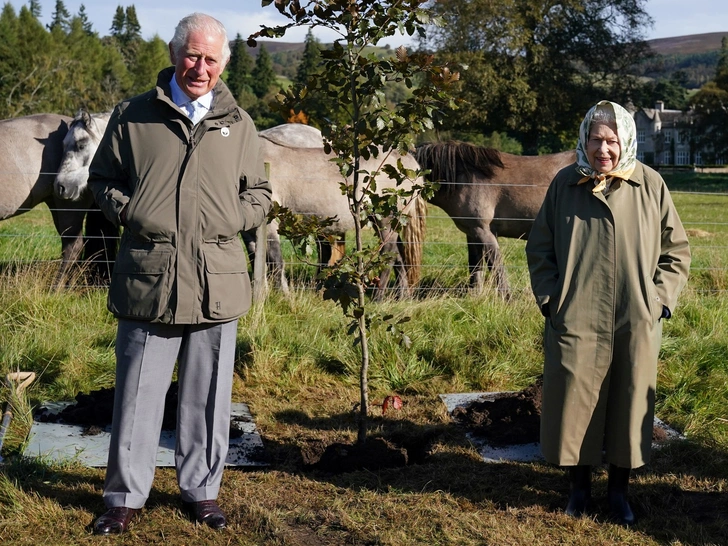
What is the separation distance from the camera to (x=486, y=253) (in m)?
8.04

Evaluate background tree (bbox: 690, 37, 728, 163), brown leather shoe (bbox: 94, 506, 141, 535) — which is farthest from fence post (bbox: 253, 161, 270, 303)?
background tree (bbox: 690, 37, 728, 163)

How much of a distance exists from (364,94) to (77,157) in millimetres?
4079

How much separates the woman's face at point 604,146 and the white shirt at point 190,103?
1.57 m

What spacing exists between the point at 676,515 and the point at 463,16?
3390cm

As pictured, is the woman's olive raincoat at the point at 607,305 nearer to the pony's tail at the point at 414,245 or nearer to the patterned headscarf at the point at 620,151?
the patterned headscarf at the point at 620,151

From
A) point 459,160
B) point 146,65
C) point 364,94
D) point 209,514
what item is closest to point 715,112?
point 146,65

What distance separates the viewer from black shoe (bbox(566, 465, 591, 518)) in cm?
367

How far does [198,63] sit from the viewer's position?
3184mm

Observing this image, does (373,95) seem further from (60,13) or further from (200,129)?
(60,13)

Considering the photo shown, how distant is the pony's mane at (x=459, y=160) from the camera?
8273 mm

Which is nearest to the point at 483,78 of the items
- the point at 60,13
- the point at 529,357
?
the point at 529,357

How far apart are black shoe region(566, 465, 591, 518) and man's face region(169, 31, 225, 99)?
2.28 m

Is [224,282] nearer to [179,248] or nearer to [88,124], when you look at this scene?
[179,248]

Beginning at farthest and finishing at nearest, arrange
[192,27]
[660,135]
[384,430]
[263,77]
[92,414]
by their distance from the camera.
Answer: [660,135] < [263,77] < [384,430] < [92,414] < [192,27]
